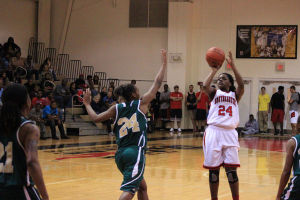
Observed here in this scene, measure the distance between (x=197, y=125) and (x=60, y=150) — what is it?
32.4ft

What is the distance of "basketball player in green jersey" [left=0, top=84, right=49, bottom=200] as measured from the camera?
3.49 m

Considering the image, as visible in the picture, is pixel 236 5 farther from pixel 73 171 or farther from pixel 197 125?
pixel 73 171

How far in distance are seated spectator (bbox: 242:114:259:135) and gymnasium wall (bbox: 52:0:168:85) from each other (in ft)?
16.0

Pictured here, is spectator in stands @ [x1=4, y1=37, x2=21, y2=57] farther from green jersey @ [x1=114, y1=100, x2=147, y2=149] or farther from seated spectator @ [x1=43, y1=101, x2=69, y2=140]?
green jersey @ [x1=114, y1=100, x2=147, y2=149]

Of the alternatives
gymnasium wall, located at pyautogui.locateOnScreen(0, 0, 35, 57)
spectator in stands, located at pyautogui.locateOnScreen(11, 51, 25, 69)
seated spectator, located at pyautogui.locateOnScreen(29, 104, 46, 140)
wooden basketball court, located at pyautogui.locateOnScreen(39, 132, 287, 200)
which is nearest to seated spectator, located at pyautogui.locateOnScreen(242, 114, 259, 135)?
wooden basketball court, located at pyautogui.locateOnScreen(39, 132, 287, 200)

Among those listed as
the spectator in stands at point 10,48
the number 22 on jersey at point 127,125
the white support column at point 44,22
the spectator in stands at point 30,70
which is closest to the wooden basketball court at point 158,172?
the number 22 on jersey at point 127,125

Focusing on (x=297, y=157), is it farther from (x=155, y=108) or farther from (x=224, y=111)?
(x=155, y=108)

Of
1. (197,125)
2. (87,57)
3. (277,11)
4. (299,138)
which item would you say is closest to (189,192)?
(299,138)

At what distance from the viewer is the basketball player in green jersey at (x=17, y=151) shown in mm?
3494

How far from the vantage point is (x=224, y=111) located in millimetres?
6438

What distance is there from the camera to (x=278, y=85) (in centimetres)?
2250

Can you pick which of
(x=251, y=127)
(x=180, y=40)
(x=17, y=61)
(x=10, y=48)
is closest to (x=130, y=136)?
(x=17, y=61)

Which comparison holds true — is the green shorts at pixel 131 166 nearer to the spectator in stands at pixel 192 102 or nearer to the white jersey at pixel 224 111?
the white jersey at pixel 224 111

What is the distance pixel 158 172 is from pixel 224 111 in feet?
11.9
